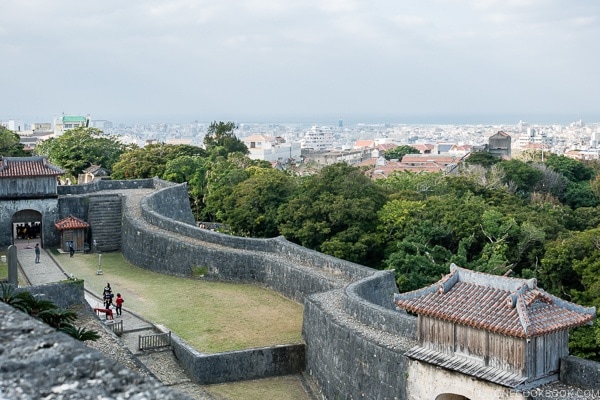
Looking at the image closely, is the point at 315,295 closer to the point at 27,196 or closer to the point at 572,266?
the point at 572,266

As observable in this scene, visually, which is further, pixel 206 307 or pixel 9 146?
pixel 9 146

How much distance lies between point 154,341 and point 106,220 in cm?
1298

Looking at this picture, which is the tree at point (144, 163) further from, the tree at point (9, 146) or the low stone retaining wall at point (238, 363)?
the low stone retaining wall at point (238, 363)

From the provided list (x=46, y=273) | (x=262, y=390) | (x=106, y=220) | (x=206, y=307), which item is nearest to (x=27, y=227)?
(x=106, y=220)

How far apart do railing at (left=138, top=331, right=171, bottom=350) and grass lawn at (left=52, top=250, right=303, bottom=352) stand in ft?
1.55

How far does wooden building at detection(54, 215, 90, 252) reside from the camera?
2870 centimetres

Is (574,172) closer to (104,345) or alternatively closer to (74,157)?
(74,157)

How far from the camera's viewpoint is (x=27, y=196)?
94.3 feet

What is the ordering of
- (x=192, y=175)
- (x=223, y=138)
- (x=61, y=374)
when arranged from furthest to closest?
1. (x=223, y=138)
2. (x=192, y=175)
3. (x=61, y=374)

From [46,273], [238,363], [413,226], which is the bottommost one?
[238,363]

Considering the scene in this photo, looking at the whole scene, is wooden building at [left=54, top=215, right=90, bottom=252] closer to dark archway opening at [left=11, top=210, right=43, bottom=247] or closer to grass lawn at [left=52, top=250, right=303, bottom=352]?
dark archway opening at [left=11, top=210, right=43, bottom=247]

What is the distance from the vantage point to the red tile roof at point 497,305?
12344 millimetres

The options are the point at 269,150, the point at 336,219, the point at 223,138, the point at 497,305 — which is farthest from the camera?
the point at 269,150

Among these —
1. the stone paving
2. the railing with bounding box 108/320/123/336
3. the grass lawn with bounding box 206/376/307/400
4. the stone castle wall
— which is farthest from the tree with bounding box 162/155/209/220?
the grass lawn with bounding box 206/376/307/400
